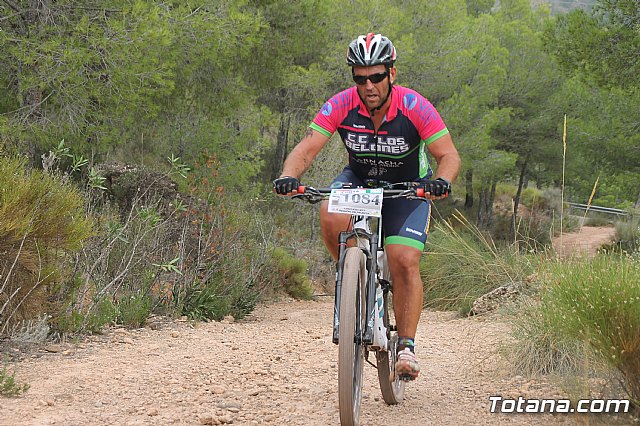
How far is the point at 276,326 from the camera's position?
28.0 feet

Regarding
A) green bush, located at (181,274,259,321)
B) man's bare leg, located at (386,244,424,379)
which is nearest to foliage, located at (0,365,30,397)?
man's bare leg, located at (386,244,424,379)

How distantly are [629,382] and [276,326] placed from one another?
16.5ft

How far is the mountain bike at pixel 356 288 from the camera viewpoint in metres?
3.76

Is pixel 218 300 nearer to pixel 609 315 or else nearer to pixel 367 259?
pixel 367 259

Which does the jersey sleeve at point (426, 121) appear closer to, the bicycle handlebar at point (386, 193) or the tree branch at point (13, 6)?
the bicycle handlebar at point (386, 193)

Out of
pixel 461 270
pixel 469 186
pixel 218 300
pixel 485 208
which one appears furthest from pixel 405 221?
pixel 485 208

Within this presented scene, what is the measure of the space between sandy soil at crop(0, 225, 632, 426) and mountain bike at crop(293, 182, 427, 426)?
56 cm

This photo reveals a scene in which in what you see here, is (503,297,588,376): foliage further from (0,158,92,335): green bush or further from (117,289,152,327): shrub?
(117,289,152,327): shrub

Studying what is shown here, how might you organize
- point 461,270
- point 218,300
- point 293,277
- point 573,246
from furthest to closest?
point 293,277, point 461,270, point 218,300, point 573,246

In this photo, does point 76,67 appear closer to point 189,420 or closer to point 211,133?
point 211,133

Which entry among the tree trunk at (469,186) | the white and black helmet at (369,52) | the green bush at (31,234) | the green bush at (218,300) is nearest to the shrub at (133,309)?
the green bush at (218,300)

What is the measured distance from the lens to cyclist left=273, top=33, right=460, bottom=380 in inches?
168
